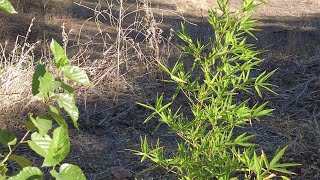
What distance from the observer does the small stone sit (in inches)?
141

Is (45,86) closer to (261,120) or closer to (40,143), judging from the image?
(40,143)

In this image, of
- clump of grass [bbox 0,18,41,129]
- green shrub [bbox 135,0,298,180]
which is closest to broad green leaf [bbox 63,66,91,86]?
green shrub [bbox 135,0,298,180]

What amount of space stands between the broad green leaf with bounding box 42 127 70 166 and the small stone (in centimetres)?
221

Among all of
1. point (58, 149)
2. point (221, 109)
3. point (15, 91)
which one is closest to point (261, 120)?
point (15, 91)

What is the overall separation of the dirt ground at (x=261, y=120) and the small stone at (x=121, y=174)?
5 cm

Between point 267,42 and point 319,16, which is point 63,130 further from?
point 319,16

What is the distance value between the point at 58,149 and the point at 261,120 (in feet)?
10.7

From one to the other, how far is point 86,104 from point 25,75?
549 millimetres

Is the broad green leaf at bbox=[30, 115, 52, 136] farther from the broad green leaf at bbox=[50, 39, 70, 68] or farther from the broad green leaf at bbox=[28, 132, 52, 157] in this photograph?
the broad green leaf at bbox=[50, 39, 70, 68]

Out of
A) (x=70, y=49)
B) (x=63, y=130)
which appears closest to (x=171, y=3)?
(x=70, y=49)

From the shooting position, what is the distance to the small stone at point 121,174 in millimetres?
3586

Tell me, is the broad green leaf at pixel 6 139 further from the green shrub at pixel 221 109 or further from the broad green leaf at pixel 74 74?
the green shrub at pixel 221 109

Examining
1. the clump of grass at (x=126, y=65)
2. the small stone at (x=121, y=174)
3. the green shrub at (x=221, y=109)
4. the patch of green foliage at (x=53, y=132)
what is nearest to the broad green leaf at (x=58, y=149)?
the patch of green foliage at (x=53, y=132)

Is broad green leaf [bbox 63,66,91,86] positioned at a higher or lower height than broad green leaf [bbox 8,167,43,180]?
higher
